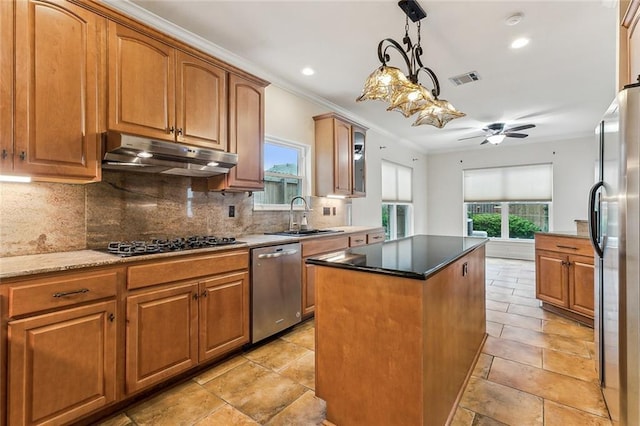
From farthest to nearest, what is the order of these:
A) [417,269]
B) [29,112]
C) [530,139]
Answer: [530,139], [29,112], [417,269]

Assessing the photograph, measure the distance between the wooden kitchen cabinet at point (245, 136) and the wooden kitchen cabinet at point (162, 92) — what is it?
0.10 meters

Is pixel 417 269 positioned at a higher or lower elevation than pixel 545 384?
higher

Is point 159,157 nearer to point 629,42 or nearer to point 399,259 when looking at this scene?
point 399,259

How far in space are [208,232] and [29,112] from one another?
1558 mm

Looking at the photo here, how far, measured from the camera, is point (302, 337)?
295 cm

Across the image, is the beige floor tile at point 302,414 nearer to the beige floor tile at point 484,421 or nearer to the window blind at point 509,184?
the beige floor tile at point 484,421

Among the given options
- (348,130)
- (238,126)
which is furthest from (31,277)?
(348,130)

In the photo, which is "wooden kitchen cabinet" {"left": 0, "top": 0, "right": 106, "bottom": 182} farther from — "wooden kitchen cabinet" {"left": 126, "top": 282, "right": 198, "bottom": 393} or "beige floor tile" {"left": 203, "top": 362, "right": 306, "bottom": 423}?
"beige floor tile" {"left": 203, "top": 362, "right": 306, "bottom": 423}

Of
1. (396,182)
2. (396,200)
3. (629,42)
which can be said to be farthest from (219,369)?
(396,182)

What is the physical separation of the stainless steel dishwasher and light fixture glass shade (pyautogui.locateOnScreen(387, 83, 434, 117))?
62.3 inches

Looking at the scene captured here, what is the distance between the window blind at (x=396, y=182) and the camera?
6383 mm

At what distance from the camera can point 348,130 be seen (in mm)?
4359

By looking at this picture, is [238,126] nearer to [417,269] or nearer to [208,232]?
[208,232]

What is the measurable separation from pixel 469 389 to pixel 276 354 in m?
1.50
